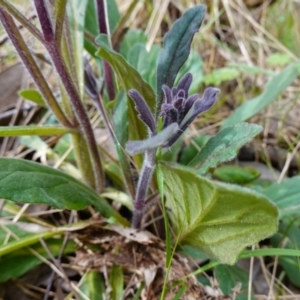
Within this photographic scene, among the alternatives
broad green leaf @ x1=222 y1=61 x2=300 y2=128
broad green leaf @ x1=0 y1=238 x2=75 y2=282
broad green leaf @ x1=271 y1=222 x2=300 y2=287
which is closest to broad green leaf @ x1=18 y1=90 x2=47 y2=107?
broad green leaf @ x1=0 y1=238 x2=75 y2=282

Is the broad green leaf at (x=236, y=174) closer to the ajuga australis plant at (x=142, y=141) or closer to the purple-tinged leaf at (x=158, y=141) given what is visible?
the ajuga australis plant at (x=142, y=141)

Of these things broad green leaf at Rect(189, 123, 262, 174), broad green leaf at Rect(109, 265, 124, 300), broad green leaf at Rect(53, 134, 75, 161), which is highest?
broad green leaf at Rect(189, 123, 262, 174)

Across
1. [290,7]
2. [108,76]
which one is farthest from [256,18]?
[108,76]

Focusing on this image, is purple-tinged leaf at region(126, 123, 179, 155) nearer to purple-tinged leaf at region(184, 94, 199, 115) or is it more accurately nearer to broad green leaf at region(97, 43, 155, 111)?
purple-tinged leaf at region(184, 94, 199, 115)

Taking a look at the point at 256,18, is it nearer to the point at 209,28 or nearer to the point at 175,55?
the point at 209,28

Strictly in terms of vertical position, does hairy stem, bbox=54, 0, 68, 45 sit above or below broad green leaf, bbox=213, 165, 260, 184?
above

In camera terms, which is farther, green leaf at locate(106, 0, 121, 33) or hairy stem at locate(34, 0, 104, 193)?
green leaf at locate(106, 0, 121, 33)
